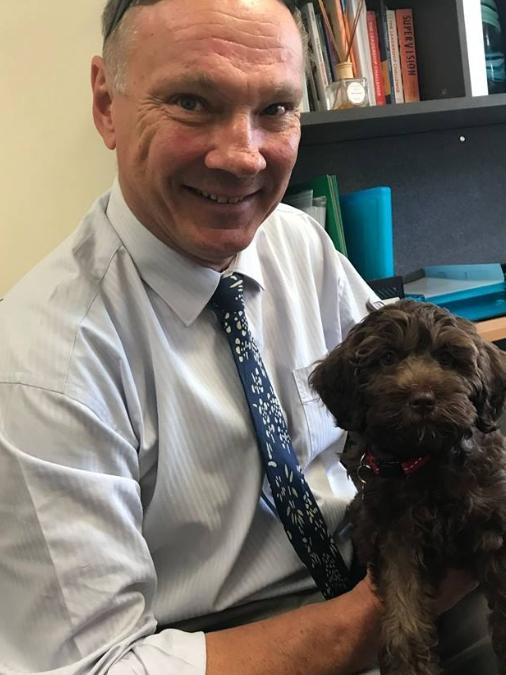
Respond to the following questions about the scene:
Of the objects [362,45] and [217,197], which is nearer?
[217,197]

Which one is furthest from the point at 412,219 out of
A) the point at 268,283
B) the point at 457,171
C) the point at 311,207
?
the point at 268,283

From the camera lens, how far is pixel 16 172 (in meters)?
2.00

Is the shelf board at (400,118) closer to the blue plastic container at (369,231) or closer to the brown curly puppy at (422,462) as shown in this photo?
the blue plastic container at (369,231)

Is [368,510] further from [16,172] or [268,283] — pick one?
[16,172]

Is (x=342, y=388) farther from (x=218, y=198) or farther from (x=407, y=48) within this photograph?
(x=407, y=48)

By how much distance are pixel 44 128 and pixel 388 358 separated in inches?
53.7

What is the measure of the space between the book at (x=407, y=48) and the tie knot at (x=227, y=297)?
119 centimetres

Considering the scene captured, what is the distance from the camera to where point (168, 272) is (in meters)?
1.22

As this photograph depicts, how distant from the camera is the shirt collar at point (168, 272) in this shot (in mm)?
1214

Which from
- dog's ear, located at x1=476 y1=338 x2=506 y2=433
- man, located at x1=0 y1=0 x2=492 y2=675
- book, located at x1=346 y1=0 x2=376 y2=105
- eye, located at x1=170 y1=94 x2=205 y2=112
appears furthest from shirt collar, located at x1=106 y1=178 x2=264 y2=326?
book, located at x1=346 y1=0 x2=376 y2=105

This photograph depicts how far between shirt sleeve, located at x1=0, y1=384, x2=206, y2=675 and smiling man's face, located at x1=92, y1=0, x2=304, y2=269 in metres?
0.40

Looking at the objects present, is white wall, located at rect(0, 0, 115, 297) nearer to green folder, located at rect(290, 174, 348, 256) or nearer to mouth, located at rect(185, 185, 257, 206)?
green folder, located at rect(290, 174, 348, 256)

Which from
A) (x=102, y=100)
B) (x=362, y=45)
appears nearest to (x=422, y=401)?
(x=102, y=100)

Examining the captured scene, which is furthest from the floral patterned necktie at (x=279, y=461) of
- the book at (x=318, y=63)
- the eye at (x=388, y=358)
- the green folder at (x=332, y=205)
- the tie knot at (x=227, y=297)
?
the book at (x=318, y=63)
